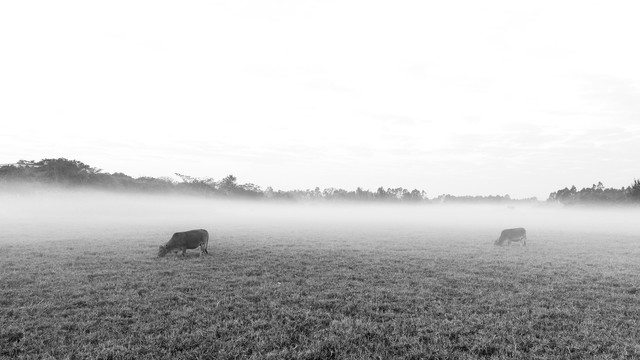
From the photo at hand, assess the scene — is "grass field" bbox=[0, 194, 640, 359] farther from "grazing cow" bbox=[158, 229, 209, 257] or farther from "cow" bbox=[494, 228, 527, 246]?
"cow" bbox=[494, 228, 527, 246]

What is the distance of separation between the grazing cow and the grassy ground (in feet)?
2.77

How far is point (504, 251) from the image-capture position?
Answer: 824 inches

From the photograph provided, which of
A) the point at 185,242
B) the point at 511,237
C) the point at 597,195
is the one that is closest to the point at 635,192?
the point at 597,195

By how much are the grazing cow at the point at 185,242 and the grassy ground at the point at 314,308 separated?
33.2 inches

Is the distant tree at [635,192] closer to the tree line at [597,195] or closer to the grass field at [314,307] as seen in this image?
the tree line at [597,195]

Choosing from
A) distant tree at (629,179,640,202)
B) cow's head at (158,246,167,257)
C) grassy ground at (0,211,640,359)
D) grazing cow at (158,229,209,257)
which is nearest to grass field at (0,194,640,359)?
grassy ground at (0,211,640,359)

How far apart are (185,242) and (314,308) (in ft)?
36.2

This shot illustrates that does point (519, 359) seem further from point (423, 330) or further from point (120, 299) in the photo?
point (120, 299)

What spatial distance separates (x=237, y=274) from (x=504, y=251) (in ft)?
55.2

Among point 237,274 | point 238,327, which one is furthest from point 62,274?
point 238,327

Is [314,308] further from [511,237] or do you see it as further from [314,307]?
[511,237]

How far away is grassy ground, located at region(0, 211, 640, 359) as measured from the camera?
6957 mm

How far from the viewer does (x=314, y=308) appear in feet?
30.8

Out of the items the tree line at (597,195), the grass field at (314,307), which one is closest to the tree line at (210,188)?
the tree line at (597,195)
